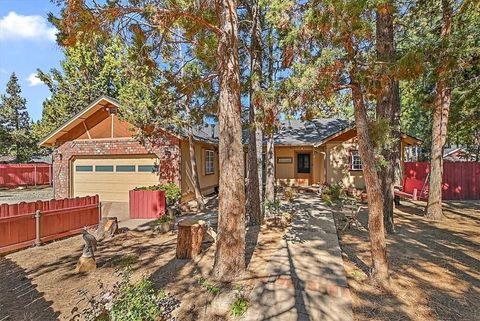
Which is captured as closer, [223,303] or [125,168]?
[223,303]

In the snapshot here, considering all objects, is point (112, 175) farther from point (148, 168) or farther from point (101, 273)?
point (101, 273)

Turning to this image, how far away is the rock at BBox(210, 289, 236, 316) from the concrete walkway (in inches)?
11.0

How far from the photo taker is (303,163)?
17406mm

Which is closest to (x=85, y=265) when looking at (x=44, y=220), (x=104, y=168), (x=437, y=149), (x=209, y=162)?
(x=44, y=220)

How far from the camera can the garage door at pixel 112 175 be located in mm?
12875

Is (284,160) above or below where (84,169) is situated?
above

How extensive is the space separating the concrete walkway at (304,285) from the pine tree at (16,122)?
97.2 feet

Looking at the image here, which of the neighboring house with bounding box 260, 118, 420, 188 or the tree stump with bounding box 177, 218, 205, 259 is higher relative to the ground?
the neighboring house with bounding box 260, 118, 420, 188

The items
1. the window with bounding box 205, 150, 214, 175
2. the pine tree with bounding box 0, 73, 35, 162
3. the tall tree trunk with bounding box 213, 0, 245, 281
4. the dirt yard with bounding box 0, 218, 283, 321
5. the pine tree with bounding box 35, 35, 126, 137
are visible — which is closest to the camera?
the dirt yard with bounding box 0, 218, 283, 321

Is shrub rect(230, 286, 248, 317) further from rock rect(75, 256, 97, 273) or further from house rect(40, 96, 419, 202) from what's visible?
house rect(40, 96, 419, 202)

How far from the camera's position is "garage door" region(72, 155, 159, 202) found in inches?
507

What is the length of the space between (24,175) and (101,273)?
22416mm

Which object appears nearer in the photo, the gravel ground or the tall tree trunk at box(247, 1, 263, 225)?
the tall tree trunk at box(247, 1, 263, 225)

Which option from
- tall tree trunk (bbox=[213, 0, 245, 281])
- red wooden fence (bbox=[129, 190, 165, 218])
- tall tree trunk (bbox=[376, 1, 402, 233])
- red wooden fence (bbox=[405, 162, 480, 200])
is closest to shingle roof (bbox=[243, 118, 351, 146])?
red wooden fence (bbox=[405, 162, 480, 200])
